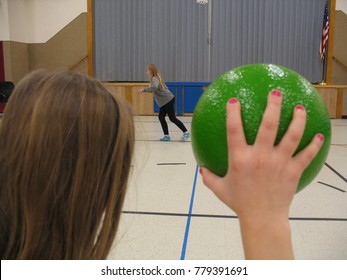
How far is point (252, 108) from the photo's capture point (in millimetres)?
604

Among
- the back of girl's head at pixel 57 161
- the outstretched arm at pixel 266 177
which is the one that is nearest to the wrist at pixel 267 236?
the outstretched arm at pixel 266 177

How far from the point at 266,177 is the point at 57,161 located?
39cm

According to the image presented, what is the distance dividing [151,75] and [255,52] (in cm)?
393

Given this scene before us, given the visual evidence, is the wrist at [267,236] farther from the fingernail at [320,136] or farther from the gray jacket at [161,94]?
the gray jacket at [161,94]

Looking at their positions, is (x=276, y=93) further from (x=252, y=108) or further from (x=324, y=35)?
(x=324, y=35)

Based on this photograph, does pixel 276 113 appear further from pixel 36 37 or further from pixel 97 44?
pixel 36 37

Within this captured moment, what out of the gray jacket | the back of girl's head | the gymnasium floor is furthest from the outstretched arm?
the gray jacket

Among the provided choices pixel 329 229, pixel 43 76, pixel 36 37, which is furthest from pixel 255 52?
pixel 43 76

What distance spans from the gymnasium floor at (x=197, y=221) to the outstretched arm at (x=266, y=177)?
2.66 feet

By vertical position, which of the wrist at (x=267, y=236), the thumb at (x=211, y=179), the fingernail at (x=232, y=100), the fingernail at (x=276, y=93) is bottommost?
the wrist at (x=267, y=236)

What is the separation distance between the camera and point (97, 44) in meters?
9.17

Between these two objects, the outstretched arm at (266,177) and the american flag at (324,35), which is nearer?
the outstretched arm at (266,177)

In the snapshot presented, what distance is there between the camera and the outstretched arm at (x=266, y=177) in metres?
0.56

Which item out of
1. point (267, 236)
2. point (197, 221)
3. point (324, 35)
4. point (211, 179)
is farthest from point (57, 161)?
point (324, 35)
